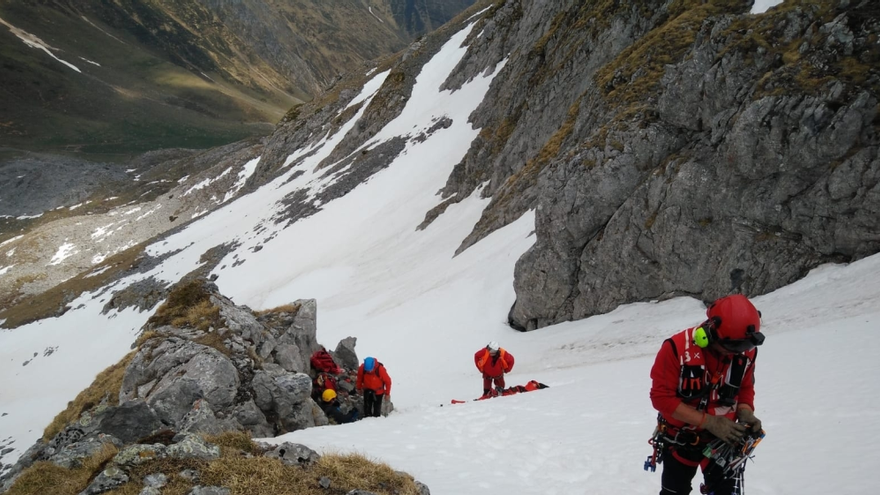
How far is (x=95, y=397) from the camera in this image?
15.8 m

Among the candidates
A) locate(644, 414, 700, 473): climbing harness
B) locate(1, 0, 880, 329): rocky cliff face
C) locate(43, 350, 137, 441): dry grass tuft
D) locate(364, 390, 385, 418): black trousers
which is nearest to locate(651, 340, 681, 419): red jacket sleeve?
locate(644, 414, 700, 473): climbing harness

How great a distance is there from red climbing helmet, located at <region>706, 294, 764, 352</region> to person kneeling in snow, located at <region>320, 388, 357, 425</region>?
12692mm

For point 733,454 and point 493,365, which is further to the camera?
point 493,365

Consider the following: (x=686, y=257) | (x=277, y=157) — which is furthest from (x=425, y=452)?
(x=277, y=157)

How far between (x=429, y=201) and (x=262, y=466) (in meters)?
42.8

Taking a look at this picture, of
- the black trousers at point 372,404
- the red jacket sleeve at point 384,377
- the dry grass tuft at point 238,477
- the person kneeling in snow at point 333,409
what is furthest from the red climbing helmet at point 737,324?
the person kneeling in snow at point 333,409

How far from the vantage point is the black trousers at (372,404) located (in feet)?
50.1

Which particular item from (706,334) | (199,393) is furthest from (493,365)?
(706,334)

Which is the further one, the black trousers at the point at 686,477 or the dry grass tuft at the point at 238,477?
the dry grass tuft at the point at 238,477

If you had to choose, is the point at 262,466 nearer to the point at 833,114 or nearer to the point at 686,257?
the point at 686,257

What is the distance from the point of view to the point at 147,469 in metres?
6.97

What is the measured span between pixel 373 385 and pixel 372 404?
2.58 ft

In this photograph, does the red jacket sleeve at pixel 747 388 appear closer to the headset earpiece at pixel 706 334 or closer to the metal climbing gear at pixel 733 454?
the metal climbing gear at pixel 733 454

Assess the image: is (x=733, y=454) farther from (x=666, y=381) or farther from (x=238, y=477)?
(x=238, y=477)
